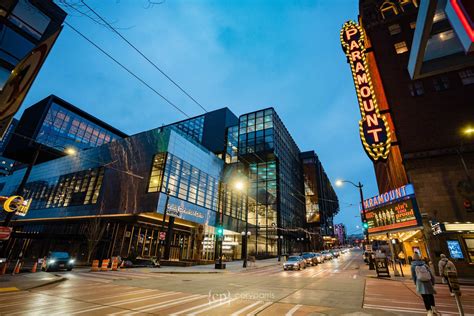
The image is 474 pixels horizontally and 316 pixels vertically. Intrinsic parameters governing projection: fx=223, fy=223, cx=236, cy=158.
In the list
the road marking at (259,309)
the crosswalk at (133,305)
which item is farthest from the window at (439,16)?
the road marking at (259,309)

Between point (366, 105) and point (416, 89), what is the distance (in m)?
7.39

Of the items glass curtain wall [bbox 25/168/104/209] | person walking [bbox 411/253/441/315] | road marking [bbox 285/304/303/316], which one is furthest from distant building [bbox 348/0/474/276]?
glass curtain wall [bbox 25/168/104/209]

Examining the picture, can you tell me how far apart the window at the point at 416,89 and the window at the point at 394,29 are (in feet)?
29.4

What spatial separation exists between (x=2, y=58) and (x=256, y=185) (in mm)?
49108

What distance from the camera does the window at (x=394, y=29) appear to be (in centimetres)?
2889

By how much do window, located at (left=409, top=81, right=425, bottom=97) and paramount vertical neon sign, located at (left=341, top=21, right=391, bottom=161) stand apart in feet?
16.2

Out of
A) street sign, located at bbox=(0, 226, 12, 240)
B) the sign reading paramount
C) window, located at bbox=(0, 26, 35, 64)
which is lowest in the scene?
street sign, located at bbox=(0, 226, 12, 240)

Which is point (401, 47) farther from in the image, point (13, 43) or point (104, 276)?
point (104, 276)

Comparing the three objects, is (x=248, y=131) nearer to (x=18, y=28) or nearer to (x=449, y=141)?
(x=449, y=141)

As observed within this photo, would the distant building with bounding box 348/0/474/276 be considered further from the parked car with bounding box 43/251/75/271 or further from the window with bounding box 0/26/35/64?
→ the parked car with bounding box 43/251/75/271

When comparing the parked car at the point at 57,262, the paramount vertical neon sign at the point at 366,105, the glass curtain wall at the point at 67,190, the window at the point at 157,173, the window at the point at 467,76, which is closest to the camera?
the paramount vertical neon sign at the point at 366,105

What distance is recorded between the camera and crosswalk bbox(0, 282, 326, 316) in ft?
23.2

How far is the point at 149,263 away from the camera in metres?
29.5

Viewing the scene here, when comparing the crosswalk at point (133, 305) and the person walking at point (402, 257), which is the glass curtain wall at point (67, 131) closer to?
the crosswalk at point (133, 305)
